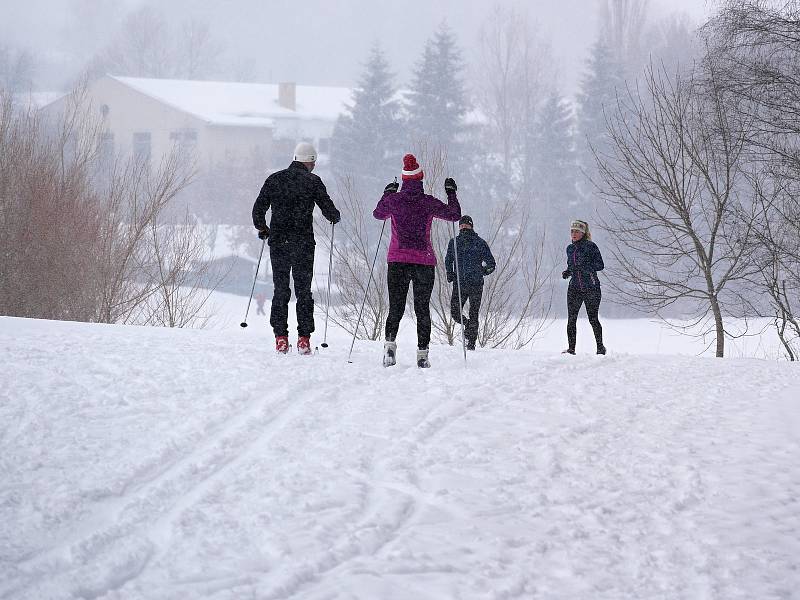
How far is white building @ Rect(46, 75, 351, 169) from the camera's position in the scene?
5603 cm

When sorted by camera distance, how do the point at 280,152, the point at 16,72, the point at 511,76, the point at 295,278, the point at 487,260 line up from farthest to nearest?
1. the point at 16,72
2. the point at 511,76
3. the point at 280,152
4. the point at 487,260
5. the point at 295,278

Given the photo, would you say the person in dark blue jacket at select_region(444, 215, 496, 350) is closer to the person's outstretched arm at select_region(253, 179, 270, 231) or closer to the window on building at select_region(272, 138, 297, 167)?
the person's outstretched arm at select_region(253, 179, 270, 231)

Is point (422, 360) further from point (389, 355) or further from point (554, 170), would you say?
point (554, 170)

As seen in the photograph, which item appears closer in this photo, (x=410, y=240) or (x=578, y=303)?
(x=410, y=240)

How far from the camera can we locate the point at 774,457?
16.3 ft

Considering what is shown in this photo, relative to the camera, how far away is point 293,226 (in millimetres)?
7918

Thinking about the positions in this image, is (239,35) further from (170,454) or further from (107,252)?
(170,454)

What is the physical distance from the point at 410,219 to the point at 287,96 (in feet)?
187

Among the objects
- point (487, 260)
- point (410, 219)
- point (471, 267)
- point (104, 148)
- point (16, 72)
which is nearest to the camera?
point (410, 219)

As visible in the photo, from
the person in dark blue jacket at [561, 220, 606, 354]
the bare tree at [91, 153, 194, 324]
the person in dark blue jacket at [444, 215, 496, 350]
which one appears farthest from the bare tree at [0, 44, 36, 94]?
the person in dark blue jacket at [561, 220, 606, 354]

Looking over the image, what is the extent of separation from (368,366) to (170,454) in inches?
119

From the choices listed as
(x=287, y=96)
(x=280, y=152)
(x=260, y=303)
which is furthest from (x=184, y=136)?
(x=260, y=303)

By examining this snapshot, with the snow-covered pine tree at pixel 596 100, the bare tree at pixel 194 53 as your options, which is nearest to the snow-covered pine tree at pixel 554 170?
the snow-covered pine tree at pixel 596 100

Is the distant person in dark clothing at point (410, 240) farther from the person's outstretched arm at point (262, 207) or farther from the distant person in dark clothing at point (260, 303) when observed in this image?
the distant person in dark clothing at point (260, 303)
